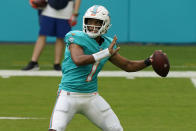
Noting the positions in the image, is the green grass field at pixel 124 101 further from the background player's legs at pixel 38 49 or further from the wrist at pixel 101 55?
the wrist at pixel 101 55

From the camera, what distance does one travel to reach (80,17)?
15.7m

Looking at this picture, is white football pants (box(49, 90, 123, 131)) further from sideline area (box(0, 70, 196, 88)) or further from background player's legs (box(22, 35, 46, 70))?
background player's legs (box(22, 35, 46, 70))

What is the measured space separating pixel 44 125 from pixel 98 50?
5.20 ft

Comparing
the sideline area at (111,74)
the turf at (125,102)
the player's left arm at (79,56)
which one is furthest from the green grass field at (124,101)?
the player's left arm at (79,56)

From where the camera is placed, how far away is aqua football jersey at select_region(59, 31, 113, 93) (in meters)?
5.43

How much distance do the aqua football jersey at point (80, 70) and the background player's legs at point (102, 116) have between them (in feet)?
0.46

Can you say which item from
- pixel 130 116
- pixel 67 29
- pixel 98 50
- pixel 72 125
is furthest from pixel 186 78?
pixel 98 50

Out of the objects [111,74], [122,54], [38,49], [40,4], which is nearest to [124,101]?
[111,74]

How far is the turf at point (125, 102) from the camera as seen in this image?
6.84m

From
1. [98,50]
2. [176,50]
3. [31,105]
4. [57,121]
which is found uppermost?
[98,50]

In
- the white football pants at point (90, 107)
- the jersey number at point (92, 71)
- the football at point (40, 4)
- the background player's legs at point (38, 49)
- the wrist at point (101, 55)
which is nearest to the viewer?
the wrist at point (101, 55)

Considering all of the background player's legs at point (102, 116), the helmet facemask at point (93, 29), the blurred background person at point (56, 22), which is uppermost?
the helmet facemask at point (93, 29)

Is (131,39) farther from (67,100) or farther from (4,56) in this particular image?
(67,100)

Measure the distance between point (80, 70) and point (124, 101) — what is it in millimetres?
2896
